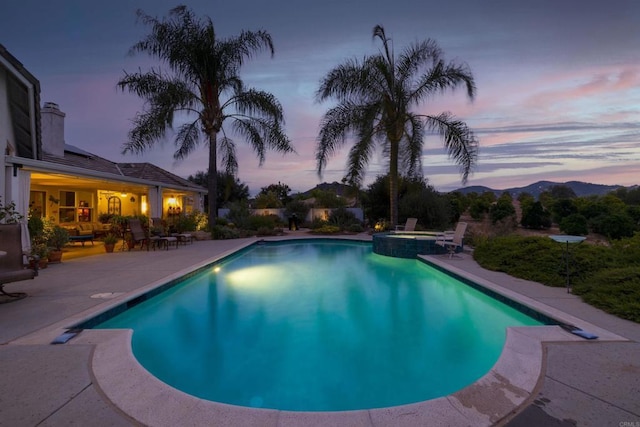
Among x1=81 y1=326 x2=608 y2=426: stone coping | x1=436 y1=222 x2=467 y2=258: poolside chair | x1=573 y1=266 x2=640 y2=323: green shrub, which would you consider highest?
x1=436 y1=222 x2=467 y2=258: poolside chair

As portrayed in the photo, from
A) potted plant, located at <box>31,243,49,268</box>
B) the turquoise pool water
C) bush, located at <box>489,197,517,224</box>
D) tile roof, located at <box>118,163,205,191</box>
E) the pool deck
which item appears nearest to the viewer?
the pool deck

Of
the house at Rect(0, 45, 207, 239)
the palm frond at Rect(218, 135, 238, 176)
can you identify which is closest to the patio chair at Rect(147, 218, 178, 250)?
the house at Rect(0, 45, 207, 239)

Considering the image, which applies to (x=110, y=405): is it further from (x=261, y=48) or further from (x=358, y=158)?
(x=261, y=48)

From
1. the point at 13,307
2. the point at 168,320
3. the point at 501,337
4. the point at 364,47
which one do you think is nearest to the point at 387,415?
the point at 501,337


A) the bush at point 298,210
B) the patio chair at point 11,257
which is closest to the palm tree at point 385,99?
the bush at point 298,210

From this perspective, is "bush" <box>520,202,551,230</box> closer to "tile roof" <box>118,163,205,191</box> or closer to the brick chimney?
"tile roof" <box>118,163,205,191</box>

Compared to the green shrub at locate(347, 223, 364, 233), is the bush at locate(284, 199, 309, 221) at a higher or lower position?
higher

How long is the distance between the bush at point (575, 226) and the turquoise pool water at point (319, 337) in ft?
43.0

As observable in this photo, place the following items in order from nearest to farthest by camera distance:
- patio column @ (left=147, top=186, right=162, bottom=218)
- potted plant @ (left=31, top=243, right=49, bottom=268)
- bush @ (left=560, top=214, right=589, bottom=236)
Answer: potted plant @ (left=31, top=243, right=49, bottom=268) → patio column @ (left=147, top=186, right=162, bottom=218) → bush @ (left=560, top=214, right=589, bottom=236)

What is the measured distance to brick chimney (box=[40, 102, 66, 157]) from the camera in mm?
11758

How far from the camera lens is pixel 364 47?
46.1 ft

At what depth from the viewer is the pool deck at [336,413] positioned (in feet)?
7.47

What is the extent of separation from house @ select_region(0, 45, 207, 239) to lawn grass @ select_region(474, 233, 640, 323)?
1130 centimetres

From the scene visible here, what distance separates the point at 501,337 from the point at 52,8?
53.2ft
